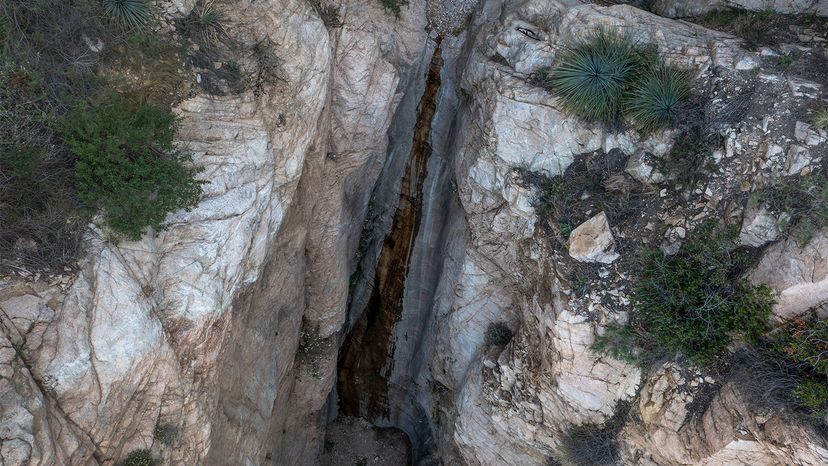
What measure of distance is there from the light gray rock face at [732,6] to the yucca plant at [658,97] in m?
1.87

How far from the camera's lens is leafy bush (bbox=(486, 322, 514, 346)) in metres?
11.0

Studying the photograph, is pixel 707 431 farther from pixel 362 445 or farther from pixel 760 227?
pixel 362 445

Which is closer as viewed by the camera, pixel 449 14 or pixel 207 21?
pixel 207 21

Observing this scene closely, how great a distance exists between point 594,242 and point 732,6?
15.4ft

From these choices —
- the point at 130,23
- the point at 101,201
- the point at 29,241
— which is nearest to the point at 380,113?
the point at 130,23

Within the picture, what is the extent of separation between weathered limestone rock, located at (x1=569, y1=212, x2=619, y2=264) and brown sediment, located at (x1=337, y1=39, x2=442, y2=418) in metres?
4.80

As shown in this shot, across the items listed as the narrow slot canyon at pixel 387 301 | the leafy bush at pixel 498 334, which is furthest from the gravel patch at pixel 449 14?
the leafy bush at pixel 498 334

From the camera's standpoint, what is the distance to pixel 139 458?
685cm

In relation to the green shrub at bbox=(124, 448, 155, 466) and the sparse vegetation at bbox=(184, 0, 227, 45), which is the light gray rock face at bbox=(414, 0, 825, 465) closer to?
the sparse vegetation at bbox=(184, 0, 227, 45)

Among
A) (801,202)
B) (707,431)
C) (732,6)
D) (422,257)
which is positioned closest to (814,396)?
(707,431)

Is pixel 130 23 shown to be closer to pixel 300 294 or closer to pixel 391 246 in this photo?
pixel 300 294

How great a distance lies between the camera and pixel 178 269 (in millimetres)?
6957

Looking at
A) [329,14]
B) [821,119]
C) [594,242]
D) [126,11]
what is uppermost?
[329,14]

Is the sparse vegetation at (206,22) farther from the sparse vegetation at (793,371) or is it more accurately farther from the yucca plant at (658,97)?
the sparse vegetation at (793,371)
